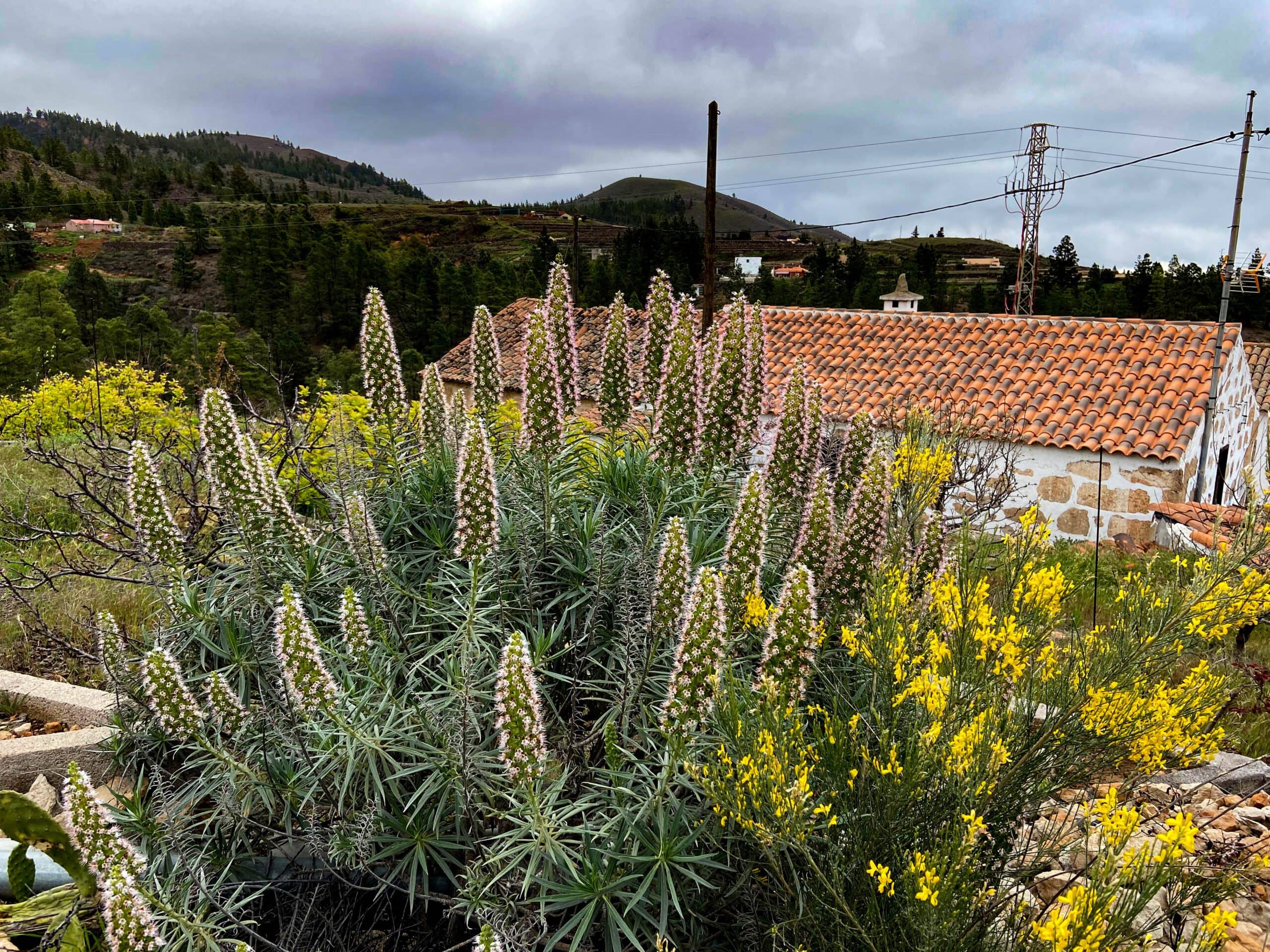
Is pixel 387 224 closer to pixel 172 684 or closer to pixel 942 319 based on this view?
pixel 942 319

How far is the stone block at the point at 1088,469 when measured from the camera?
14.6m

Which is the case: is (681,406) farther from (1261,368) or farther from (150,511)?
(1261,368)

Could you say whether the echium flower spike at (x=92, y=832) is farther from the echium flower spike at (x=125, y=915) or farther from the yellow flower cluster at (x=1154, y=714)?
the yellow flower cluster at (x=1154, y=714)

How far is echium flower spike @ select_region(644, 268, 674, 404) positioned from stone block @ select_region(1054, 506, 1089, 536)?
1354 cm

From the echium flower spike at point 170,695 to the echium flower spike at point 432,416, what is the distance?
6.81 feet

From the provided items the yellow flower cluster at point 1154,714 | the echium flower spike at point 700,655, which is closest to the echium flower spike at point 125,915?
the echium flower spike at point 700,655

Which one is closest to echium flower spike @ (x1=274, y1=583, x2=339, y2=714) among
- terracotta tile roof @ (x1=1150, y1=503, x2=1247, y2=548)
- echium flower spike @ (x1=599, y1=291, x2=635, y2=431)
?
echium flower spike @ (x1=599, y1=291, x2=635, y2=431)

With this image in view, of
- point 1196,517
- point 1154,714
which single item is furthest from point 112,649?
point 1196,517

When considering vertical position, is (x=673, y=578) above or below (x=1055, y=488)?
above

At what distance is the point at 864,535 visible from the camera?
3.48 meters

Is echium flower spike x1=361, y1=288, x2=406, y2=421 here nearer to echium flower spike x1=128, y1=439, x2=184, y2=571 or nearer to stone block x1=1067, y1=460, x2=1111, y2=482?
echium flower spike x1=128, y1=439, x2=184, y2=571

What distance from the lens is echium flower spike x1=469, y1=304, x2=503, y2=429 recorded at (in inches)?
180

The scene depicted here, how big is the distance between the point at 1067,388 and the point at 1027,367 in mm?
1144

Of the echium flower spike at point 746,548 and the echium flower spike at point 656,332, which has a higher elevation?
the echium flower spike at point 656,332
